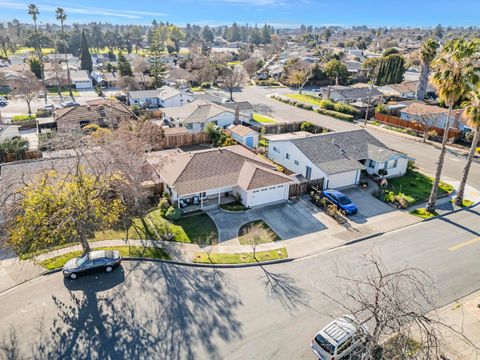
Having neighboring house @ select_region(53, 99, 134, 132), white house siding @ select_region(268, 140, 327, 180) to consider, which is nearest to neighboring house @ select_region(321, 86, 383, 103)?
white house siding @ select_region(268, 140, 327, 180)

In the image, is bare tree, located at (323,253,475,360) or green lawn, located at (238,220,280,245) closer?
bare tree, located at (323,253,475,360)

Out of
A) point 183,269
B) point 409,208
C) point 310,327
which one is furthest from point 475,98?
point 183,269

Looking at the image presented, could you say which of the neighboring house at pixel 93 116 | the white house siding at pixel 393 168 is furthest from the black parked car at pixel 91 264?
the neighboring house at pixel 93 116

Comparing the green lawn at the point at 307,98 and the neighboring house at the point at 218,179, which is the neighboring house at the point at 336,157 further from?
the green lawn at the point at 307,98

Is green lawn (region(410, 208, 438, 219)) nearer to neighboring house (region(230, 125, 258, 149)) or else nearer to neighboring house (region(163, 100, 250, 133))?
neighboring house (region(230, 125, 258, 149))

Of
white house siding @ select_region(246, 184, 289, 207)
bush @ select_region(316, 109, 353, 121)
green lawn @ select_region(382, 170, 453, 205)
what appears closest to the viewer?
white house siding @ select_region(246, 184, 289, 207)

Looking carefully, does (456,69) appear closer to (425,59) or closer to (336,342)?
(336,342)
